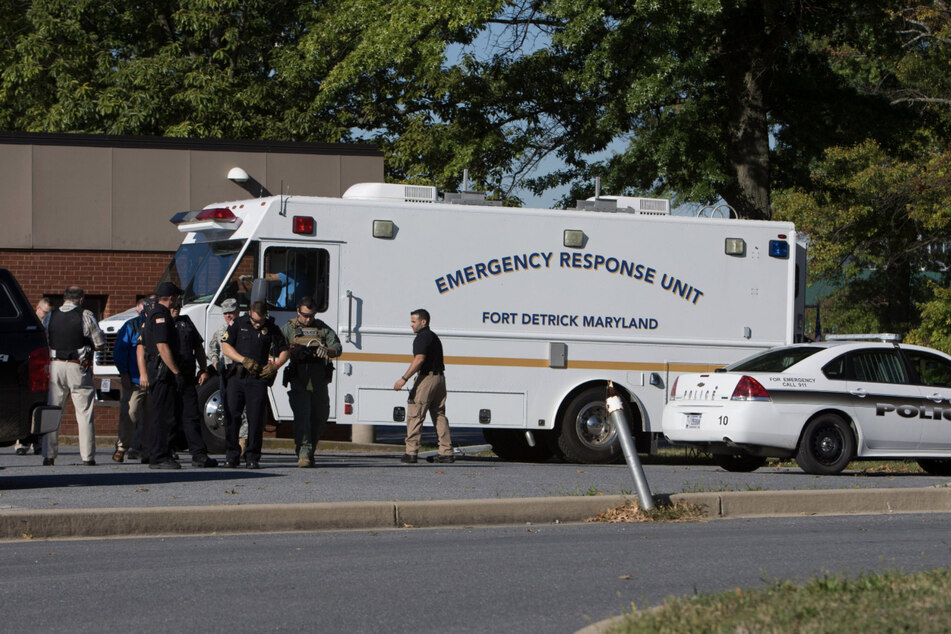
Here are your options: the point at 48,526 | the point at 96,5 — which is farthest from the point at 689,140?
the point at 48,526

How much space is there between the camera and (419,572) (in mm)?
7680

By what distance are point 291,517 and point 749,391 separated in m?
6.08

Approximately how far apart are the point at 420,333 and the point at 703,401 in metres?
3.08

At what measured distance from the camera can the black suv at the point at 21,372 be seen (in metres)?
10.2

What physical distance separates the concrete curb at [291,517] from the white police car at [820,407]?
381cm

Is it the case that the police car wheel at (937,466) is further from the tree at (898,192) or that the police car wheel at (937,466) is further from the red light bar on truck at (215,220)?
the tree at (898,192)

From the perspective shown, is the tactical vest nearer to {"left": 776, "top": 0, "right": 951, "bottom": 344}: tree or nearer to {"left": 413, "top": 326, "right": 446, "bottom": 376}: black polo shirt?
{"left": 413, "top": 326, "right": 446, "bottom": 376}: black polo shirt

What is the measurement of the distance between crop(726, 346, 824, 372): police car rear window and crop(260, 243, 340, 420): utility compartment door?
4.49 meters

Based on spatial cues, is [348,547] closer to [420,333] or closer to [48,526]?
[48,526]

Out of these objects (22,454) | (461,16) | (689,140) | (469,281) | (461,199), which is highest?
(461,16)

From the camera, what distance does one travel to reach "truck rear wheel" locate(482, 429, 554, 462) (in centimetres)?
1691

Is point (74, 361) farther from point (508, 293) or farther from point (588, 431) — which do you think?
point (588, 431)

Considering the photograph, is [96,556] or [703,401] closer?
[96,556]

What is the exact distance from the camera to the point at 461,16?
21.6 meters
